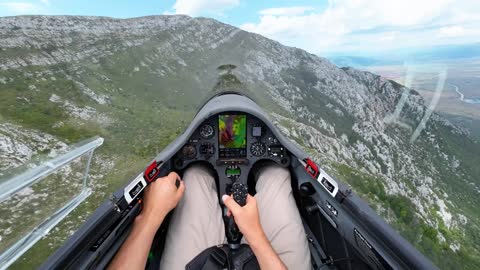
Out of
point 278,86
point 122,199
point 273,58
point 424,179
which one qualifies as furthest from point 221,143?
point 273,58

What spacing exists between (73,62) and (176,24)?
79852mm

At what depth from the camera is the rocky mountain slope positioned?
37500mm

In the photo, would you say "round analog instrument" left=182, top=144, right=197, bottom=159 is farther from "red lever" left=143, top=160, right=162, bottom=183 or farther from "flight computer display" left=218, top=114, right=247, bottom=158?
"red lever" left=143, top=160, right=162, bottom=183

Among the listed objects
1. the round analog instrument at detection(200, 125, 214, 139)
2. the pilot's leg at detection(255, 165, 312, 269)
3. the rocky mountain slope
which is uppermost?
the round analog instrument at detection(200, 125, 214, 139)

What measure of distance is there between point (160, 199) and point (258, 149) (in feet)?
6.84

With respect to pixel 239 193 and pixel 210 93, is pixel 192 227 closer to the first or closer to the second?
pixel 239 193

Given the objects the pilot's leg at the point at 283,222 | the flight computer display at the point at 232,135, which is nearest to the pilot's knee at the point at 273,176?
the pilot's leg at the point at 283,222

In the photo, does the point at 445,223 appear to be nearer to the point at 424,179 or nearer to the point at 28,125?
the point at 424,179

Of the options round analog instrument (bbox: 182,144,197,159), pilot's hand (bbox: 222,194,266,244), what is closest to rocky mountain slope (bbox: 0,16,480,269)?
round analog instrument (bbox: 182,144,197,159)

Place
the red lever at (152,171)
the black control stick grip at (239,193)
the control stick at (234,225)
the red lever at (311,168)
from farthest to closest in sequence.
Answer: the black control stick grip at (239,193), the red lever at (311,168), the red lever at (152,171), the control stick at (234,225)

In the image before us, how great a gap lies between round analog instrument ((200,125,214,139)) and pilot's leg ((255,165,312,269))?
1206 mm

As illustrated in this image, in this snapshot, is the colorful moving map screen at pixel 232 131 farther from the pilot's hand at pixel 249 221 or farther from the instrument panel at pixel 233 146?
the pilot's hand at pixel 249 221

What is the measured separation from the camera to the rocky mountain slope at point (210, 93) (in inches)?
1476

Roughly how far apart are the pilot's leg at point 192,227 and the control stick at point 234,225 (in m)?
0.11
